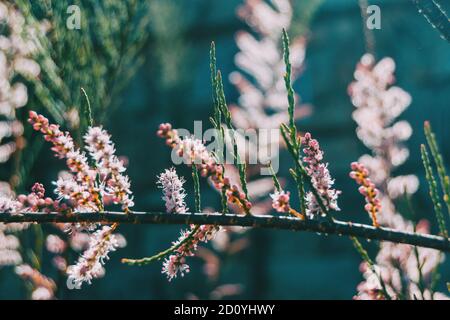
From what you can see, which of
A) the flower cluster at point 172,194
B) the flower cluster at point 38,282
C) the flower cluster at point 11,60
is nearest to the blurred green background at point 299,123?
the flower cluster at point 11,60

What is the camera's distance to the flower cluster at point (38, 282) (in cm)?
101

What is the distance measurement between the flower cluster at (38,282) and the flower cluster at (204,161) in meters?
0.67

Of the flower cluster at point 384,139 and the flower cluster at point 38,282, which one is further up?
the flower cluster at point 384,139

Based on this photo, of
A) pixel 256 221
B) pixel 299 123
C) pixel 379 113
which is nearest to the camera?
pixel 256 221

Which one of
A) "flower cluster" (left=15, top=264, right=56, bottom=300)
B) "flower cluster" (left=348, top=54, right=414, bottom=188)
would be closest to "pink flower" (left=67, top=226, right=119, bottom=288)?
"flower cluster" (left=15, top=264, right=56, bottom=300)

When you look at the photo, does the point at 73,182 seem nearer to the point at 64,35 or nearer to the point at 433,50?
the point at 64,35

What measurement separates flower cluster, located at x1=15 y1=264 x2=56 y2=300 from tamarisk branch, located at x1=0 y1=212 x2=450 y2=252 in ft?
2.10

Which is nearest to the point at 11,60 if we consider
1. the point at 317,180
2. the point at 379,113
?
the point at 379,113

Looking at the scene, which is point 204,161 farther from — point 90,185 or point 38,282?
point 38,282

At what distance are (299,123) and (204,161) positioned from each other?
6.96 ft

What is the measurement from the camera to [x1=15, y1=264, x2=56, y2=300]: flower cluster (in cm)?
101

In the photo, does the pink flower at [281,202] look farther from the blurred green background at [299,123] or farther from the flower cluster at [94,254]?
the blurred green background at [299,123]

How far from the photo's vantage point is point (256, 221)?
0.41 m
